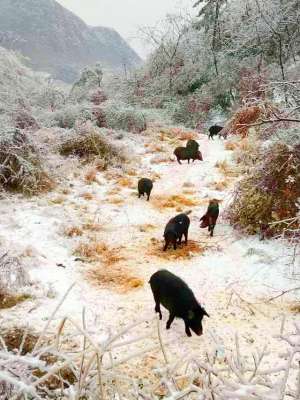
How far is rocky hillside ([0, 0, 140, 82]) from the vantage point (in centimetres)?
10188

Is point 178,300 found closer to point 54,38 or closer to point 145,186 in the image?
point 145,186

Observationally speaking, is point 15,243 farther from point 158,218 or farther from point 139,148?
point 139,148

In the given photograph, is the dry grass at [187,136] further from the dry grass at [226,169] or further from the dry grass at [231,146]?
the dry grass at [226,169]

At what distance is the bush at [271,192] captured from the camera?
8.62 metres

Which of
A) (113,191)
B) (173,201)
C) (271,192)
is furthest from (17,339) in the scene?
(113,191)

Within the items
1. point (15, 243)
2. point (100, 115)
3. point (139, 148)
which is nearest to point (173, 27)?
point (100, 115)

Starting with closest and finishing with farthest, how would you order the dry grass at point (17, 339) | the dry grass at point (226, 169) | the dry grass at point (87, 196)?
1. the dry grass at point (17, 339)
2. the dry grass at point (87, 196)
3. the dry grass at point (226, 169)

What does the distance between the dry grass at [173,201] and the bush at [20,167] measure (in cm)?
281

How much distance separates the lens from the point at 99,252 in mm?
8367

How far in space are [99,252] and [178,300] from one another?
288 centimetres

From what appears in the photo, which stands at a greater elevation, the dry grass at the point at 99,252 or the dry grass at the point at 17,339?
the dry grass at the point at 99,252

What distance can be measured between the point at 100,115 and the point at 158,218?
38.6ft

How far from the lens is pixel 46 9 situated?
11494cm

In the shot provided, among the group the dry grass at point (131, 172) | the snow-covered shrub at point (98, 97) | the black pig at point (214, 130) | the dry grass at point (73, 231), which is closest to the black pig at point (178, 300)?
the dry grass at point (73, 231)
